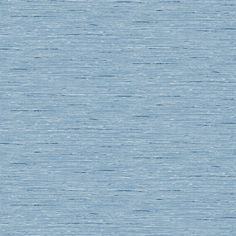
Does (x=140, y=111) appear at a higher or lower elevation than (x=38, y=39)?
lower

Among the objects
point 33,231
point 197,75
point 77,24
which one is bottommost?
point 33,231

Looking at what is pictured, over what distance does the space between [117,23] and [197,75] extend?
175 millimetres

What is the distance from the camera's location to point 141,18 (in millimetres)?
1244

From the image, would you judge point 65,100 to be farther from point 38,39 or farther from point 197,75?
point 197,75

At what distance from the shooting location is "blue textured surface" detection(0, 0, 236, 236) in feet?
4.06

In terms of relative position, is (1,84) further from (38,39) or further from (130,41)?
(130,41)

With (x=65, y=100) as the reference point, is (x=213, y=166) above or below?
below

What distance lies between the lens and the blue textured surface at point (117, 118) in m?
1.24

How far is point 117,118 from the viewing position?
1.24 meters

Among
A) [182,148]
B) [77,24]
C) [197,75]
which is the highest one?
[77,24]

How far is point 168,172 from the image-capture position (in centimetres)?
124

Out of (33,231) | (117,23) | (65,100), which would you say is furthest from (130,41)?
(33,231)

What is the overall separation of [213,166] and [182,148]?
66 millimetres

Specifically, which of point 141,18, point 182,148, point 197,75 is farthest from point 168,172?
point 141,18
